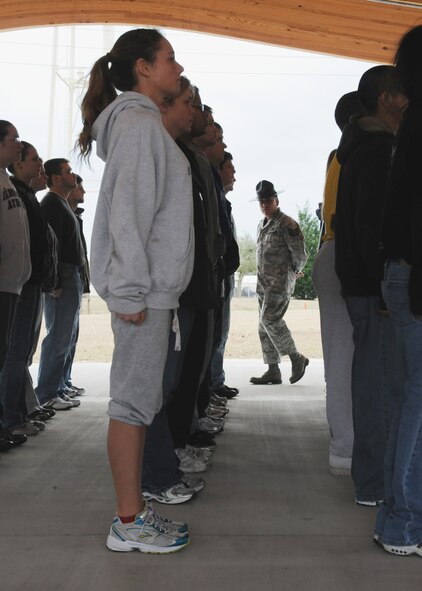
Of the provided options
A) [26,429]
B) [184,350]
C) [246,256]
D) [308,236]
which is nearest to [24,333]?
[26,429]

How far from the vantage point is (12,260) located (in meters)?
4.22

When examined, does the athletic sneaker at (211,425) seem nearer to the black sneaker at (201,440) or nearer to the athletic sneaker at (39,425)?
the black sneaker at (201,440)

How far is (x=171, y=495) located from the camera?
124 inches

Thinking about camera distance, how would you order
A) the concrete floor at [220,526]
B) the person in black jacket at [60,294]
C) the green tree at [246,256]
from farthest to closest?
the green tree at [246,256] < the person in black jacket at [60,294] < the concrete floor at [220,526]

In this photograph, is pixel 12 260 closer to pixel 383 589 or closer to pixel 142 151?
pixel 142 151

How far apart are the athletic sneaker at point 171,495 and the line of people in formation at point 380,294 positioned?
0.64 meters

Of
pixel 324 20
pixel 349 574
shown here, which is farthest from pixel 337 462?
pixel 324 20

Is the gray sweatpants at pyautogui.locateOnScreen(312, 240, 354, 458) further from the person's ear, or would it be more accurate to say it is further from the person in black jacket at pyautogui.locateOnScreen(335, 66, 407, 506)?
the person's ear

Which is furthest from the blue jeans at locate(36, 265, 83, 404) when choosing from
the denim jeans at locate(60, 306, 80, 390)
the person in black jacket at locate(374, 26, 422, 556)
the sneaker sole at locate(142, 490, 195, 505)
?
the person in black jacket at locate(374, 26, 422, 556)

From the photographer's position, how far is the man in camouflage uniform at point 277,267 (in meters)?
7.19

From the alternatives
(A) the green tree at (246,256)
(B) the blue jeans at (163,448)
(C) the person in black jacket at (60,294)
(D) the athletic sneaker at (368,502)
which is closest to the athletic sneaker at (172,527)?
(B) the blue jeans at (163,448)

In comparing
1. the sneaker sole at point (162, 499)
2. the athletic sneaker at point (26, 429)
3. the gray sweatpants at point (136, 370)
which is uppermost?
the gray sweatpants at point (136, 370)

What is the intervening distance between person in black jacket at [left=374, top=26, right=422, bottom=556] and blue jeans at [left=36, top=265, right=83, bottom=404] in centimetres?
352

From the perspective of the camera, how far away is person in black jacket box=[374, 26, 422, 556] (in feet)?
8.03
